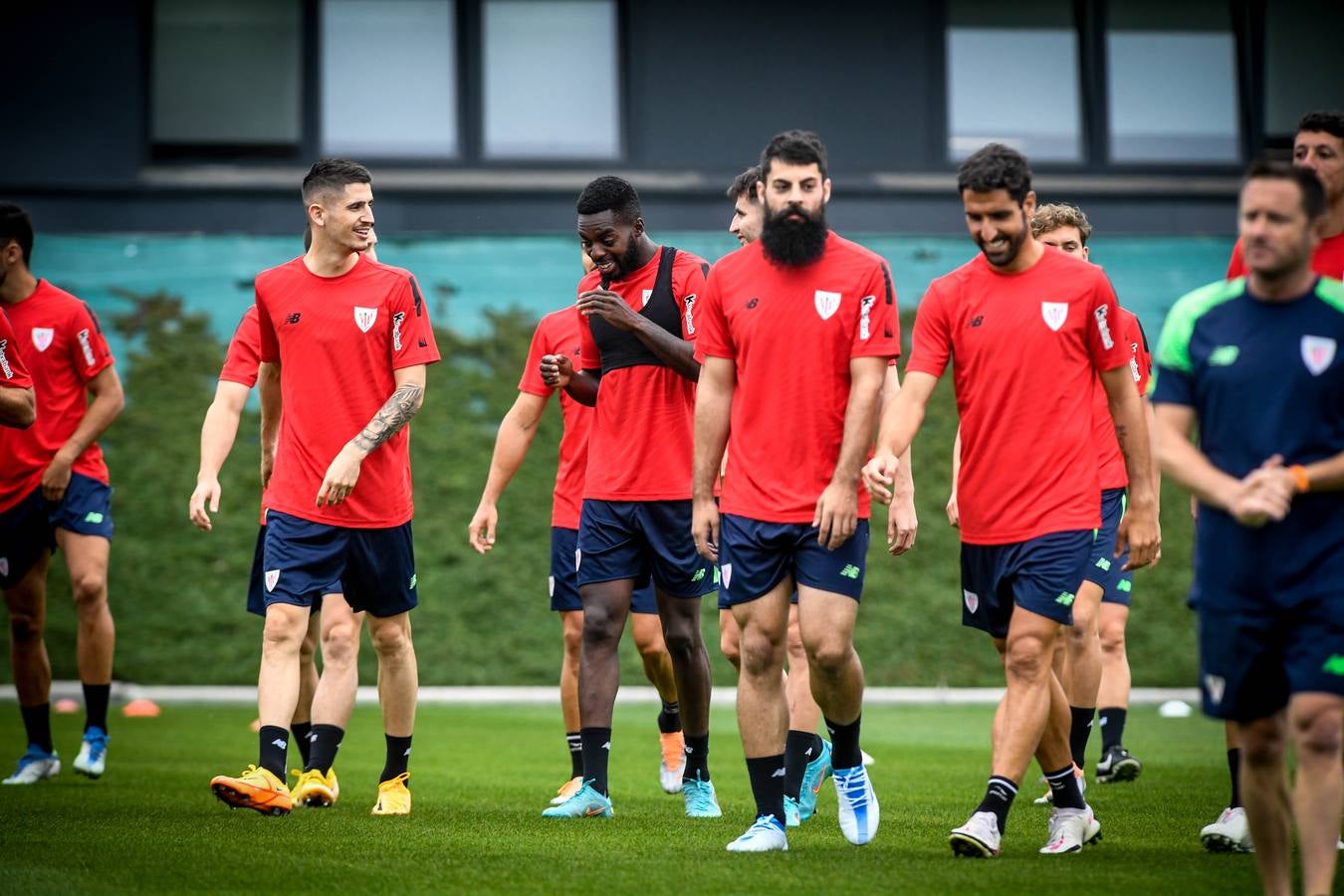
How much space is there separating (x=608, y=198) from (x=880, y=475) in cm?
225

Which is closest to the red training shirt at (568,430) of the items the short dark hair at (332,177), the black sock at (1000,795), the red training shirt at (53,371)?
the short dark hair at (332,177)

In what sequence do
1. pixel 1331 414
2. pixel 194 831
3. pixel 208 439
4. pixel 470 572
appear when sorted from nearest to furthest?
pixel 1331 414 → pixel 194 831 → pixel 208 439 → pixel 470 572

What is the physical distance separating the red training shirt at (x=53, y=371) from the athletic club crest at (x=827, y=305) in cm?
483

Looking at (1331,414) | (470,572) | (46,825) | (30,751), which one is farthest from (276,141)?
(1331,414)

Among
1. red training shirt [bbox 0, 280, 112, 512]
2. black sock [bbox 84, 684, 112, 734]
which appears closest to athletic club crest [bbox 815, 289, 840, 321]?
red training shirt [bbox 0, 280, 112, 512]

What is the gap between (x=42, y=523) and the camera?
919 centimetres

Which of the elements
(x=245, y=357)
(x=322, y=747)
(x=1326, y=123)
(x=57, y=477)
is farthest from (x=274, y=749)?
(x=1326, y=123)

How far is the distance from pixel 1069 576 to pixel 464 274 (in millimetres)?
10095

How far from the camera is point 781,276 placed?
636 centimetres

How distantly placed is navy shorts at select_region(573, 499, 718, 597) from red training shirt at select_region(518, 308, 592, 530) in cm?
135

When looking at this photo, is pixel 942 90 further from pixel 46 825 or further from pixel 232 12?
pixel 46 825

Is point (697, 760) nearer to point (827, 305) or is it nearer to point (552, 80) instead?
point (827, 305)

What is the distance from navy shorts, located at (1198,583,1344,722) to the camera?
4602mm

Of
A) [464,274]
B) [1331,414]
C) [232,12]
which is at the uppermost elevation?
[232,12]
